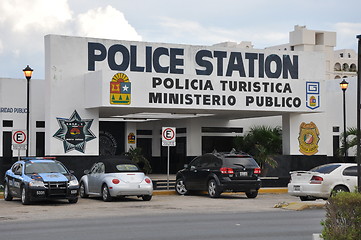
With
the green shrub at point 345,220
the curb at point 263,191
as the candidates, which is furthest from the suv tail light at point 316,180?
the green shrub at point 345,220

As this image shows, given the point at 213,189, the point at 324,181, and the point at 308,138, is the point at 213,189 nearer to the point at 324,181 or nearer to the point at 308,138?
the point at 324,181

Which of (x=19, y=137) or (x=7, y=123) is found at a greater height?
(x=7, y=123)

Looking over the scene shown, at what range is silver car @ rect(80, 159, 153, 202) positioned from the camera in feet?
80.3

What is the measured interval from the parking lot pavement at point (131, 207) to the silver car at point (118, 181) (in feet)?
1.13

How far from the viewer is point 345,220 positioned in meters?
11.5

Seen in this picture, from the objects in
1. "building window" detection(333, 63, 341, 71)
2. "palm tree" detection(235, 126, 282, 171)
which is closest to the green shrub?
"palm tree" detection(235, 126, 282, 171)

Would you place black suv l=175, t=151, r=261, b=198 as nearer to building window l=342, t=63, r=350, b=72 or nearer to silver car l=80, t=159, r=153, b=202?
silver car l=80, t=159, r=153, b=202

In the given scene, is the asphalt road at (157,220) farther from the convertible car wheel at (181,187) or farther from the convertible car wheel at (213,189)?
the convertible car wheel at (181,187)

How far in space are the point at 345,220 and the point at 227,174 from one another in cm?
1450

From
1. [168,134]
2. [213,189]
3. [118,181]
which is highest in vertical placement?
[168,134]

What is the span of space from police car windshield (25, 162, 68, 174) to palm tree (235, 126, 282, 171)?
12339mm

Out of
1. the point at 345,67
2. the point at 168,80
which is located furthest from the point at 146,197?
the point at 345,67

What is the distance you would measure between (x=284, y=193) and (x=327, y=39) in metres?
102

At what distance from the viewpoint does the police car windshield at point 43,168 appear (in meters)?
24.1
